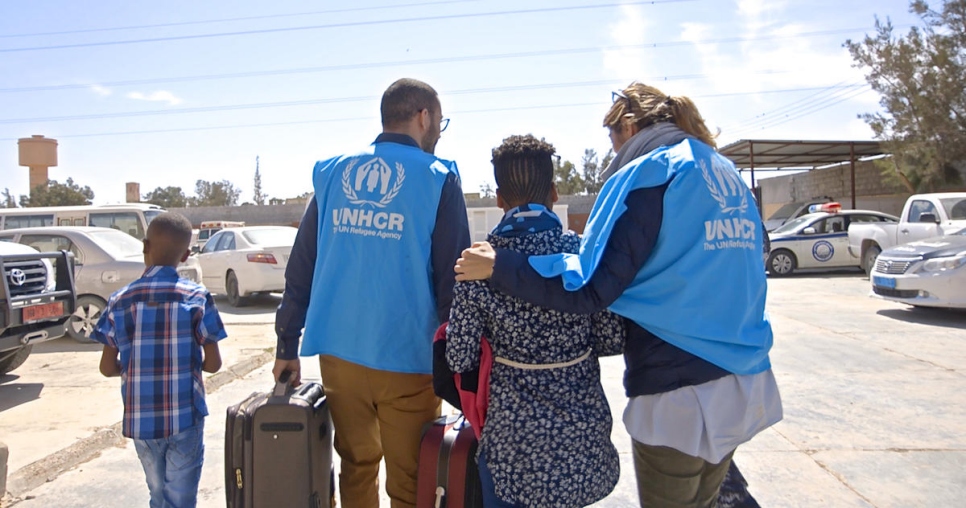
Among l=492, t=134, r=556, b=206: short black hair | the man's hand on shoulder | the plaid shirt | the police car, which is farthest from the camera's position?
the police car

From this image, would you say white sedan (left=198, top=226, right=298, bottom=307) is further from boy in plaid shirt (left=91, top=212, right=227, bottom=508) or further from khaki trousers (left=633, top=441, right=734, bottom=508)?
khaki trousers (left=633, top=441, right=734, bottom=508)

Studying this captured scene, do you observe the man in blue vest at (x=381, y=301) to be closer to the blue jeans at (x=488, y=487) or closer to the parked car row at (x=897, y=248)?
the blue jeans at (x=488, y=487)

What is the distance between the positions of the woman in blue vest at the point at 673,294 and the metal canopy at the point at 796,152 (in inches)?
888

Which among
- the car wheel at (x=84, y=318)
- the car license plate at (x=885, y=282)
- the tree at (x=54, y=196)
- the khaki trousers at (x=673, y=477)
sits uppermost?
the tree at (x=54, y=196)

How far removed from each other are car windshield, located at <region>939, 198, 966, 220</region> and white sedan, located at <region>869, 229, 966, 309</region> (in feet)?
8.17

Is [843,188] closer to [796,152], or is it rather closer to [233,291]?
[796,152]

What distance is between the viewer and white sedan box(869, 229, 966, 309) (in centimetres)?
882

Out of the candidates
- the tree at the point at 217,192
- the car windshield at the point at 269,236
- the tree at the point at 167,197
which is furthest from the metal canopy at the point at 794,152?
the tree at the point at 217,192

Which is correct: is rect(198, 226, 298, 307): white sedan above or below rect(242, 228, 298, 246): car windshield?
below

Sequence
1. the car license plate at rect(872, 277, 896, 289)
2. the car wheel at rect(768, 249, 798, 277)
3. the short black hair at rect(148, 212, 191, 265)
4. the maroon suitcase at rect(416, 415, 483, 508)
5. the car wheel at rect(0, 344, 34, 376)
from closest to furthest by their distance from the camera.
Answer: the maroon suitcase at rect(416, 415, 483, 508), the short black hair at rect(148, 212, 191, 265), the car wheel at rect(0, 344, 34, 376), the car license plate at rect(872, 277, 896, 289), the car wheel at rect(768, 249, 798, 277)

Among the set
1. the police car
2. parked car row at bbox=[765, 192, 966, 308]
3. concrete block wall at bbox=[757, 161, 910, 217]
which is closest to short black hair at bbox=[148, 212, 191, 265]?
parked car row at bbox=[765, 192, 966, 308]

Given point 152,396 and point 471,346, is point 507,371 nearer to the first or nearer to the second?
point 471,346

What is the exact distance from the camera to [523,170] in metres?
2.04

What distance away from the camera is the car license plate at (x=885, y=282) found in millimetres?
9519
